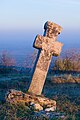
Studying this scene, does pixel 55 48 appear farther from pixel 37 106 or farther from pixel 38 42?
pixel 37 106

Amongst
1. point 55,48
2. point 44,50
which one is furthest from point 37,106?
point 55,48

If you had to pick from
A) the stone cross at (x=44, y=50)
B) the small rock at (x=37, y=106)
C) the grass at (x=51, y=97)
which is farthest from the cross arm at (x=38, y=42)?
the small rock at (x=37, y=106)

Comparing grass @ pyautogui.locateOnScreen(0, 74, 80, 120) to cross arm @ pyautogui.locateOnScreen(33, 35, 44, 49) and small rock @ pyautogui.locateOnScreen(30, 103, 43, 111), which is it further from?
cross arm @ pyautogui.locateOnScreen(33, 35, 44, 49)

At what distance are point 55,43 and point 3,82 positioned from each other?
19.4ft

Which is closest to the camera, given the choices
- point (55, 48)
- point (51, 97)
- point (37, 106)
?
point (37, 106)

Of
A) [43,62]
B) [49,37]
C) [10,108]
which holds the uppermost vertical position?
[49,37]

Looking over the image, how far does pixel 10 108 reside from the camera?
12.6 metres

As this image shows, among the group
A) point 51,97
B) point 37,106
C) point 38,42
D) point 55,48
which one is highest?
point 38,42

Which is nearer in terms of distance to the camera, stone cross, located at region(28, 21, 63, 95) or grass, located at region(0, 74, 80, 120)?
grass, located at region(0, 74, 80, 120)

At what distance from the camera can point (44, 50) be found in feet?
46.7

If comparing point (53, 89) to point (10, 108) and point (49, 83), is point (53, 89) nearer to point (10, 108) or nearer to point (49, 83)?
point (49, 83)

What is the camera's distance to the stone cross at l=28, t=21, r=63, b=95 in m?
14.0

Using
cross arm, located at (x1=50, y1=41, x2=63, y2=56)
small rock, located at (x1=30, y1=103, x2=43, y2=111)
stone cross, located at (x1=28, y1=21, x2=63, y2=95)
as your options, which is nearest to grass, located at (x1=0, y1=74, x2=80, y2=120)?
small rock, located at (x1=30, y1=103, x2=43, y2=111)

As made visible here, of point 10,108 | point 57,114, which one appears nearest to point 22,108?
point 10,108
